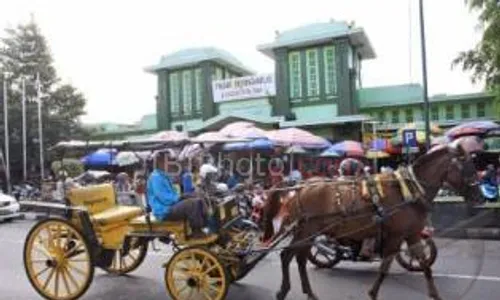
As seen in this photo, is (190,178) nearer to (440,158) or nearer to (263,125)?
(440,158)

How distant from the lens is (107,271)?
10.6 meters

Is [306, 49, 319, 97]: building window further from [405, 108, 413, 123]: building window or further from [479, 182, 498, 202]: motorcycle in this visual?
[479, 182, 498, 202]: motorcycle

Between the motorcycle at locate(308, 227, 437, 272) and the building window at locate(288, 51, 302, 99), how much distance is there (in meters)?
21.4

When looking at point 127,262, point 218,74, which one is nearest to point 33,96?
point 218,74

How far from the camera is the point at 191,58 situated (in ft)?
115

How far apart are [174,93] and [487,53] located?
22.4 metres

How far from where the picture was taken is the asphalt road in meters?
8.58

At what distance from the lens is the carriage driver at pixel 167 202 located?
8.70m

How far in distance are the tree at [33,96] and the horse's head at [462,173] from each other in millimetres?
32275

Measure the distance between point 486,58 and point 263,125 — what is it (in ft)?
53.2

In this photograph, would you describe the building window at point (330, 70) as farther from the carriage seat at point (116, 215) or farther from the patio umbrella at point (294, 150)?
the carriage seat at point (116, 215)

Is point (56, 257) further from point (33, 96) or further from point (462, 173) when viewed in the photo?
point (33, 96)

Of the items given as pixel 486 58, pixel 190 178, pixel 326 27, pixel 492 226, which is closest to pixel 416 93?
pixel 326 27

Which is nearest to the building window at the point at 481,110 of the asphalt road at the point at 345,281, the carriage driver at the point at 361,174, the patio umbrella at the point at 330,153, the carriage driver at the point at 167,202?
the patio umbrella at the point at 330,153
